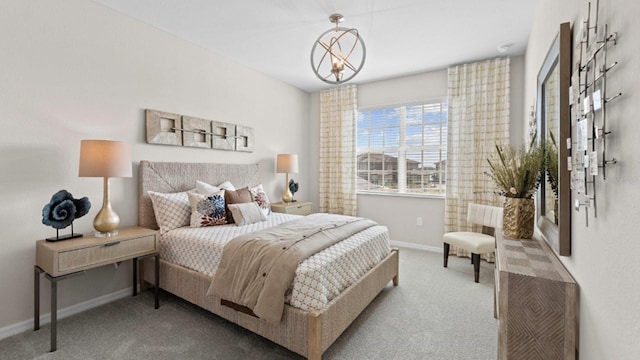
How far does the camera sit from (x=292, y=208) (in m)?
4.25

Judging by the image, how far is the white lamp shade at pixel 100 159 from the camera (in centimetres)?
219

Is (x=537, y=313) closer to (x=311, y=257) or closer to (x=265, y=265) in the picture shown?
(x=311, y=257)

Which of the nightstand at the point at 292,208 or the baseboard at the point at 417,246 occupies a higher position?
the nightstand at the point at 292,208

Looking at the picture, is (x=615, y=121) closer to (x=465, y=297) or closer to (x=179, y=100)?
(x=465, y=297)

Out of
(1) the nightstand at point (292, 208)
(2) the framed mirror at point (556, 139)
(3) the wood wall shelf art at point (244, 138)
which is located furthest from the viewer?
(1) the nightstand at point (292, 208)

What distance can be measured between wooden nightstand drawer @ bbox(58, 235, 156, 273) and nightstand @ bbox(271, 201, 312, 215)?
1.86 metres

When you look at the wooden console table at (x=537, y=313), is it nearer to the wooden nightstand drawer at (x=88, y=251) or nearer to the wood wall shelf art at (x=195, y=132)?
the wooden nightstand drawer at (x=88, y=251)

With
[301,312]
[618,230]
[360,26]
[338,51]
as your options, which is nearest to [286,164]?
[338,51]

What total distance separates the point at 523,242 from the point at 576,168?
2.72 ft

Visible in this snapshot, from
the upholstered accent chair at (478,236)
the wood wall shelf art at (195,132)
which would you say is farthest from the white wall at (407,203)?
the wood wall shelf art at (195,132)

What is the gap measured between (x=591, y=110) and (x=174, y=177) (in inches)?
131

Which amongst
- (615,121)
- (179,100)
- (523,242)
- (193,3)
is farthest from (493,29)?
(179,100)

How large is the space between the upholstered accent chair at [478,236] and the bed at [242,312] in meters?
0.84

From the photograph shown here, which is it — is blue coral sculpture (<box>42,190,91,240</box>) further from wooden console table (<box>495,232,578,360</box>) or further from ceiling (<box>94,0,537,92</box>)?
wooden console table (<box>495,232,578,360</box>)
